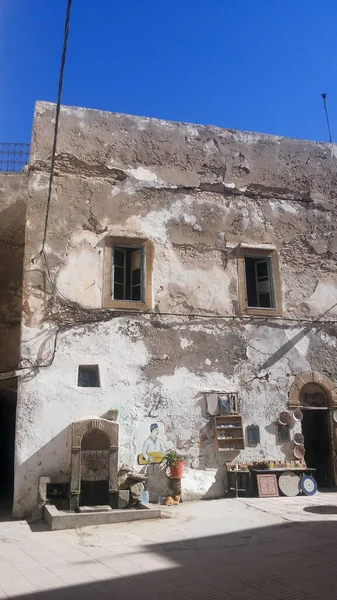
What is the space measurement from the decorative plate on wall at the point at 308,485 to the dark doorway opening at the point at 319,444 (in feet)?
3.53

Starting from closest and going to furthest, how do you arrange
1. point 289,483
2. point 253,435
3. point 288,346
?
point 289,483, point 253,435, point 288,346

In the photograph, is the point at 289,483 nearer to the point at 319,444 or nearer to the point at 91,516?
the point at 319,444

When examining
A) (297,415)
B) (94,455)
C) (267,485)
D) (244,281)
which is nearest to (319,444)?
(297,415)

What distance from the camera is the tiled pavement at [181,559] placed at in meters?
4.09

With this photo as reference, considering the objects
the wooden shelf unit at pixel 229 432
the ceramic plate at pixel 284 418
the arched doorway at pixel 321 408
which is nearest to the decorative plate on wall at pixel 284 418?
the ceramic plate at pixel 284 418

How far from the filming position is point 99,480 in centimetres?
805

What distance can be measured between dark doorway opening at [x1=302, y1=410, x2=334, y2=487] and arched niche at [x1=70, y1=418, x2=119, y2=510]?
489cm

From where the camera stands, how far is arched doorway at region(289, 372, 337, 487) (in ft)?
33.4

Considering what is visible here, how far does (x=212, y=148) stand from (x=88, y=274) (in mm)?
4317

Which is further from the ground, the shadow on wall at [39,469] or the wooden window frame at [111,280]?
the wooden window frame at [111,280]

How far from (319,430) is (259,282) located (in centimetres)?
359

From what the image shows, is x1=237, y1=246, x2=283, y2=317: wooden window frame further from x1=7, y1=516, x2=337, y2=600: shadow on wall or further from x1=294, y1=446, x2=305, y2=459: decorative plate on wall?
x1=7, y1=516, x2=337, y2=600: shadow on wall

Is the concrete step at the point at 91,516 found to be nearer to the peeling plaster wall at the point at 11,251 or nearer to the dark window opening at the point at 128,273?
the dark window opening at the point at 128,273

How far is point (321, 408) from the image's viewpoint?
10328 mm
